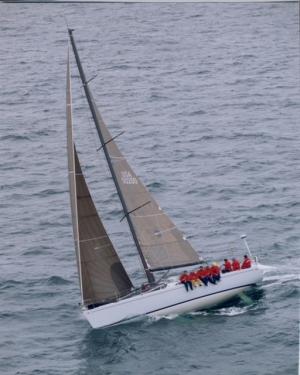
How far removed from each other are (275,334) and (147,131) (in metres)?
40.5

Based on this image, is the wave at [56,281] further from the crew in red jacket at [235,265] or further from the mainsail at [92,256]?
the crew in red jacket at [235,265]

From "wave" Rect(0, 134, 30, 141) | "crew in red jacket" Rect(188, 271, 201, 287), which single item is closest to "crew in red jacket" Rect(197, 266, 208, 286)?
"crew in red jacket" Rect(188, 271, 201, 287)

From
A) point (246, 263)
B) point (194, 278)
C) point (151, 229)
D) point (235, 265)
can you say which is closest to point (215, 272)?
point (194, 278)

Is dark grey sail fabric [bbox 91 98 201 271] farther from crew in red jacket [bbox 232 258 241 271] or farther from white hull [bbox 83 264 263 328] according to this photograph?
crew in red jacket [bbox 232 258 241 271]

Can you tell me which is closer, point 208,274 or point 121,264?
point 208,274

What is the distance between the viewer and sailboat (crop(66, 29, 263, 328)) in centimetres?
4866

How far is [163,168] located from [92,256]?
25553mm

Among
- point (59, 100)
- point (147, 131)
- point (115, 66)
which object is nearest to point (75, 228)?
point (147, 131)

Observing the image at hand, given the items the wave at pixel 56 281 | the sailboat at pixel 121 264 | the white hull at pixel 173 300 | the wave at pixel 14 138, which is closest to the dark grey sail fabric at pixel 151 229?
the sailboat at pixel 121 264

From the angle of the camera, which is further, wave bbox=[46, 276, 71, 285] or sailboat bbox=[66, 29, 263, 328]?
wave bbox=[46, 276, 71, 285]

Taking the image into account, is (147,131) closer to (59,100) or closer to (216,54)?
(59,100)

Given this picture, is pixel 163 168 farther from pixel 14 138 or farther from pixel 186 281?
pixel 186 281

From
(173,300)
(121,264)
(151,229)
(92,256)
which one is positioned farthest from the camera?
(151,229)

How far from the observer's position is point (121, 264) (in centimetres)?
5012
